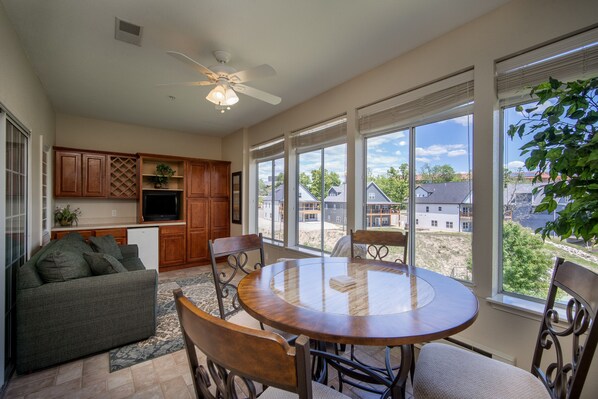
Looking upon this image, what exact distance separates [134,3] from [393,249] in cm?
324

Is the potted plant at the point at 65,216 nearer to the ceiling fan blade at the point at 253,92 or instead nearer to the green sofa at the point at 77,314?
the green sofa at the point at 77,314

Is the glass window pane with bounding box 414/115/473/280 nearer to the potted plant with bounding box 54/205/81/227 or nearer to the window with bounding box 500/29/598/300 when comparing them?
the window with bounding box 500/29/598/300

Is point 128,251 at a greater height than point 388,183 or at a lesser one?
lesser

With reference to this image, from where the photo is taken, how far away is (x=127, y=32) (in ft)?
7.49

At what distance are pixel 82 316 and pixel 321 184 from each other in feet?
9.62

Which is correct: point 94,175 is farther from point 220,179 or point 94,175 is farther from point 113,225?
point 220,179

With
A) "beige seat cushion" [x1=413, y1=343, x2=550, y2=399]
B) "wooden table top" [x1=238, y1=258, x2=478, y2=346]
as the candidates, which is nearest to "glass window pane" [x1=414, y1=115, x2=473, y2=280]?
"wooden table top" [x1=238, y1=258, x2=478, y2=346]

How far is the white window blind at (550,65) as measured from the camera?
1666mm

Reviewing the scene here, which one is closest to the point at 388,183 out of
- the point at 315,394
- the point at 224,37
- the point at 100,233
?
the point at 224,37

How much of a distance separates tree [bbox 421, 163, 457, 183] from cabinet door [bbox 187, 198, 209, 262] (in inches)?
169

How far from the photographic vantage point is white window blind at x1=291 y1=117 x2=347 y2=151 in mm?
3393

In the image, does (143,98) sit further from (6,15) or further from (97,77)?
(6,15)

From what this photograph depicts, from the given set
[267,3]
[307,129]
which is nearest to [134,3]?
[267,3]

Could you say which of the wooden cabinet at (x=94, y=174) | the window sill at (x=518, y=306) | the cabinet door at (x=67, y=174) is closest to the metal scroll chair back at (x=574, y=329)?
the window sill at (x=518, y=306)
